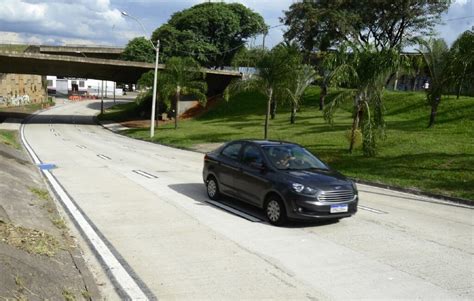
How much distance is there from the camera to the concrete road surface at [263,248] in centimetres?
593

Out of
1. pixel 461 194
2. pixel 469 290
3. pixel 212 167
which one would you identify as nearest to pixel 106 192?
pixel 212 167

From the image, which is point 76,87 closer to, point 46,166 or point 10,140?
point 10,140

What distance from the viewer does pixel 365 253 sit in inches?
292

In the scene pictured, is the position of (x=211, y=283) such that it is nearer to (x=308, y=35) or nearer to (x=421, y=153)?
(x=421, y=153)

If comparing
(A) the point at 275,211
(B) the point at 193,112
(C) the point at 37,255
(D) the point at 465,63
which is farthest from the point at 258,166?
(B) the point at 193,112

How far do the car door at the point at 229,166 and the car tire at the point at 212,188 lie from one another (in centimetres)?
26

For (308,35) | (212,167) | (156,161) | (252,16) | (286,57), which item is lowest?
(156,161)

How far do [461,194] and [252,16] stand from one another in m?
70.6

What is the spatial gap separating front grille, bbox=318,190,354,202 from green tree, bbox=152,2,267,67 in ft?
213

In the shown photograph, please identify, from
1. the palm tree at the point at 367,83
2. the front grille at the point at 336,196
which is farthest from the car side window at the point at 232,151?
the palm tree at the point at 367,83

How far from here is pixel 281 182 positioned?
29.0ft

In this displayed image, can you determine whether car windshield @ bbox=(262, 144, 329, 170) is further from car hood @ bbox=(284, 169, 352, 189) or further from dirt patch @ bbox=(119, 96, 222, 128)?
dirt patch @ bbox=(119, 96, 222, 128)

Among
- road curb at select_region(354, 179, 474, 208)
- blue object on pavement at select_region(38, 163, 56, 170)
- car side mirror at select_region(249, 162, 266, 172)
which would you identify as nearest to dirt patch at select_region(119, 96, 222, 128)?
blue object on pavement at select_region(38, 163, 56, 170)

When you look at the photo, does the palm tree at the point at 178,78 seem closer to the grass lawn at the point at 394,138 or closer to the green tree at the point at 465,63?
the grass lawn at the point at 394,138
